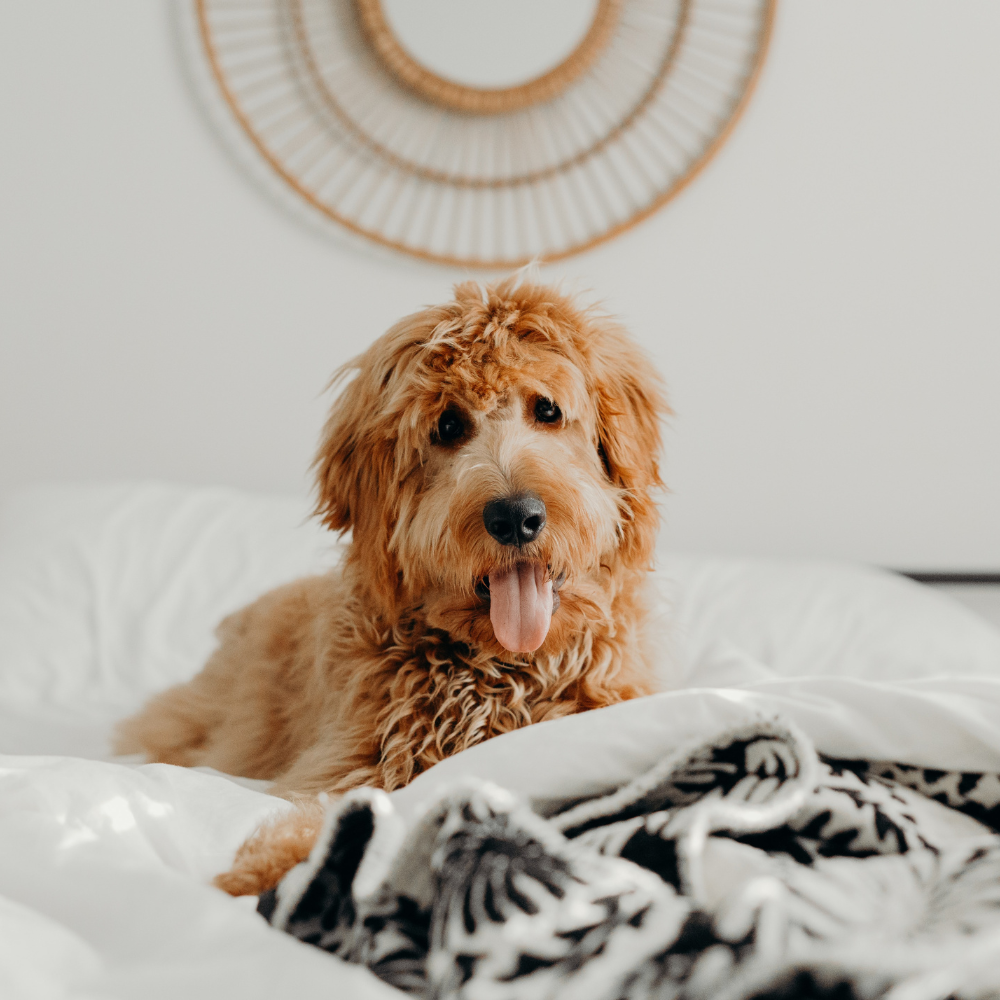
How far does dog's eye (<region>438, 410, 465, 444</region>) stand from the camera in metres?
1.43

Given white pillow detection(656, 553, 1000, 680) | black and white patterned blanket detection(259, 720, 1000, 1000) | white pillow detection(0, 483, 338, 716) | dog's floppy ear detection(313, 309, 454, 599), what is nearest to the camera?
black and white patterned blanket detection(259, 720, 1000, 1000)

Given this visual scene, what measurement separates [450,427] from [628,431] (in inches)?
12.5

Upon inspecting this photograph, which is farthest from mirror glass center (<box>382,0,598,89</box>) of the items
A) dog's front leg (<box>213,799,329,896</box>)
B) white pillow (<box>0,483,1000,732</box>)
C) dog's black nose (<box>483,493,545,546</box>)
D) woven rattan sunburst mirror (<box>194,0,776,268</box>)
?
dog's front leg (<box>213,799,329,896</box>)

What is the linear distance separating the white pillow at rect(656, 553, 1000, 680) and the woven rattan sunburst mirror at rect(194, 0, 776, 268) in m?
1.27

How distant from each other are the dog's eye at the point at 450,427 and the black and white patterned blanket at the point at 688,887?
0.68 m

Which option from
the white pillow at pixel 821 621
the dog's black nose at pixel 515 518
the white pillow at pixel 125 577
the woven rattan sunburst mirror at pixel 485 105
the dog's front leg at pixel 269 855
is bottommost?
the white pillow at pixel 125 577

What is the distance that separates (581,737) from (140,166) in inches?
112

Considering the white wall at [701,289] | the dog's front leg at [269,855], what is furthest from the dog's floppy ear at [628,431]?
the white wall at [701,289]

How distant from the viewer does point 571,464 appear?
1.43 m

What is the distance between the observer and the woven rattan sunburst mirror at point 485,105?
2.80 meters

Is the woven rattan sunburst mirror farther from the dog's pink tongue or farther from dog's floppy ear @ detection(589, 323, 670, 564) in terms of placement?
the dog's pink tongue

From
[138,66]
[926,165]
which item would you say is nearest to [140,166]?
[138,66]

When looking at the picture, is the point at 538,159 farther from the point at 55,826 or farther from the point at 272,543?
the point at 55,826

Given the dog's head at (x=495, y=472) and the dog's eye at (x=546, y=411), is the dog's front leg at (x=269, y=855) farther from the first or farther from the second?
the dog's eye at (x=546, y=411)
